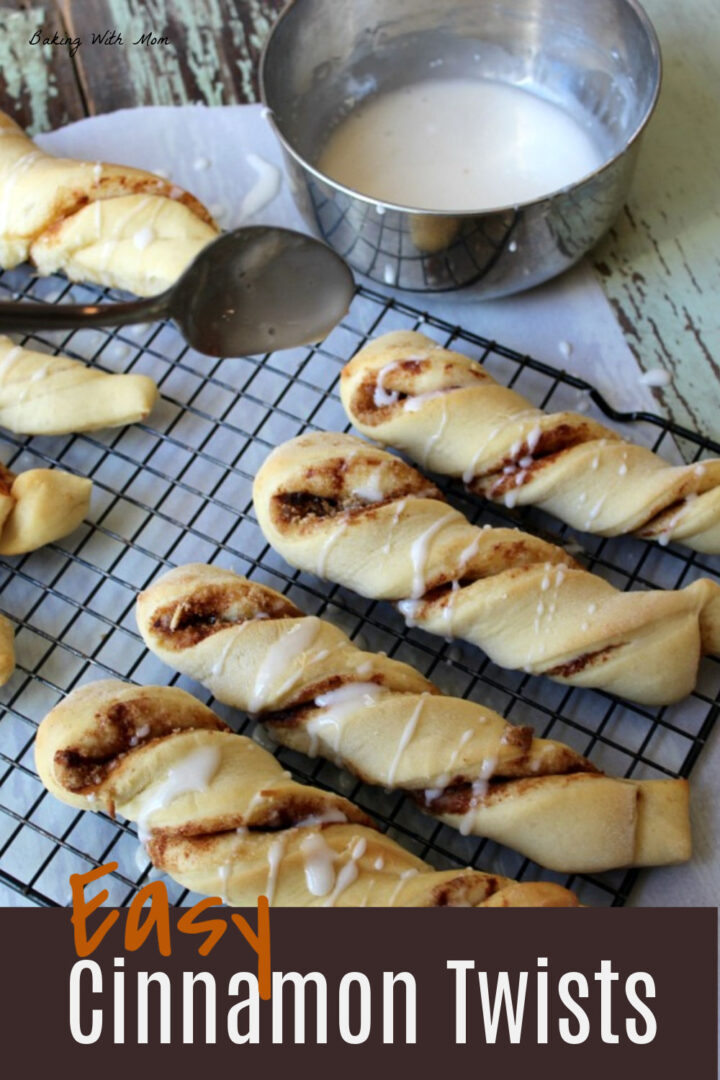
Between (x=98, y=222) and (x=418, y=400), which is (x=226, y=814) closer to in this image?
(x=418, y=400)

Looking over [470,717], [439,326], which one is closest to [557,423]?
[439,326]

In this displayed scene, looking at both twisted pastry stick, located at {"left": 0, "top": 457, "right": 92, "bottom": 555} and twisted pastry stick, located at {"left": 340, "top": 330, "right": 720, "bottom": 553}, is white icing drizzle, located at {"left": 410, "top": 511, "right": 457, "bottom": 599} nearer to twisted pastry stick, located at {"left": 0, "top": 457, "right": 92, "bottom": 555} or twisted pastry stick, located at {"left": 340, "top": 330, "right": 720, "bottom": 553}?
twisted pastry stick, located at {"left": 340, "top": 330, "right": 720, "bottom": 553}

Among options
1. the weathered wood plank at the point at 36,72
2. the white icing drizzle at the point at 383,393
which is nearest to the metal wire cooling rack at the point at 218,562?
the white icing drizzle at the point at 383,393

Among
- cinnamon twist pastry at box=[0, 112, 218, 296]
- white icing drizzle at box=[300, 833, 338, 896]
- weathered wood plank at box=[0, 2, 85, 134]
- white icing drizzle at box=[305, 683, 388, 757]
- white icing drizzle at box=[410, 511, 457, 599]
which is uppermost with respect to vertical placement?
weathered wood plank at box=[0, 2, 85, 134]

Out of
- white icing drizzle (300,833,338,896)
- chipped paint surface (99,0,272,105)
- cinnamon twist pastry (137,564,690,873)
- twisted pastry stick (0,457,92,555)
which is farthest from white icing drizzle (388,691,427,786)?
chipped paint surface (99,0,272,105)

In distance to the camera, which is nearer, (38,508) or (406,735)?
(406,735)

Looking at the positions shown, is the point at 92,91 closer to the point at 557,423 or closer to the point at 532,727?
the point at 557,423

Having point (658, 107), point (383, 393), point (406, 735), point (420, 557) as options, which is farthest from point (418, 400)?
point (658, 107)
